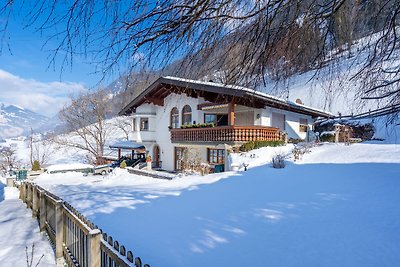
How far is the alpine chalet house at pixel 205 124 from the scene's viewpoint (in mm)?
14867

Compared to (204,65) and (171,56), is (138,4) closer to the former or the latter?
(171,56)

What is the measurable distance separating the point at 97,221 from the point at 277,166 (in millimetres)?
7960

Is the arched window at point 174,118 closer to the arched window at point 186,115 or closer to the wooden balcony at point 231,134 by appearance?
the arched window at point 186,115

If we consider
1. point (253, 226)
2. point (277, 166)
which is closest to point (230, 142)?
point (277, 166)

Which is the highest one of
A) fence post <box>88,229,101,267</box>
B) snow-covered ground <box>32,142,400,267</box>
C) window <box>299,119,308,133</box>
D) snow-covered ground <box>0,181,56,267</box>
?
window <box>299,119,308,133</box>

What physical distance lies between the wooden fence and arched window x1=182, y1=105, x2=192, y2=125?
14238mm

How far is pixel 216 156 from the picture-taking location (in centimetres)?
1667

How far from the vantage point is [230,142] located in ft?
47.9

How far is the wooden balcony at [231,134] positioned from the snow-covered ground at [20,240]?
10.1 meters

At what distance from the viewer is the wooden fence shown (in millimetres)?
2348

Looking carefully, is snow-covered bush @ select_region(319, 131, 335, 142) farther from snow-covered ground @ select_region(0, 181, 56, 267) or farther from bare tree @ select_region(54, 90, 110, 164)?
bare tree @ select_region(54, 90, 110, 164)

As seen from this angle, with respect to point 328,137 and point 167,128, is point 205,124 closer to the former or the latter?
point 167,128

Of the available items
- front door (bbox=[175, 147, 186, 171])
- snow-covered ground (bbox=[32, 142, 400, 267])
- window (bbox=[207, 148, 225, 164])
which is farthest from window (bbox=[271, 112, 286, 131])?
snow-covered ground (bbox=[32, 142, 400, 267])

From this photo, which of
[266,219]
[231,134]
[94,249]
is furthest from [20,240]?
[231,134]
